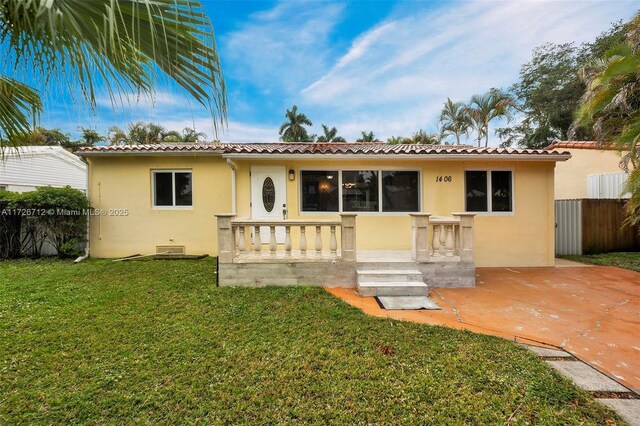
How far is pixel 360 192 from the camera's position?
24.6 ft

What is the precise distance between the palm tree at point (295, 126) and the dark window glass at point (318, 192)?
24.1 m

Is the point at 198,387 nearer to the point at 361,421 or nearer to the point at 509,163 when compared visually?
the point at 361,421

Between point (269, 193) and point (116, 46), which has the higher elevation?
point (116, 46)

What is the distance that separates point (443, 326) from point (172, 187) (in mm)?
8083

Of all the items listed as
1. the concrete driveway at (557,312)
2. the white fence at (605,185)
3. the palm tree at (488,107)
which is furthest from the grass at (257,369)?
the palm tree at (488,107)

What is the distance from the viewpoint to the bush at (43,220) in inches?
313

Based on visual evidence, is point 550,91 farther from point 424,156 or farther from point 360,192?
point 360,192

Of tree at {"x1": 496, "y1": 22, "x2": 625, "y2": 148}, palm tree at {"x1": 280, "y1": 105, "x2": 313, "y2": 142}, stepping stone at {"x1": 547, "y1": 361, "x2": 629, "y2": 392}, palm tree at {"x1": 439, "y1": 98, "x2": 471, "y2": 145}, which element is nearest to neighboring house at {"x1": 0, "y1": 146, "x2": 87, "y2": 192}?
stepping stone at {"x1": 547, "y1": 361, "x2": 629, "y2": 392}

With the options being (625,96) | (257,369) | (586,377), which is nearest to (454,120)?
(625,96)

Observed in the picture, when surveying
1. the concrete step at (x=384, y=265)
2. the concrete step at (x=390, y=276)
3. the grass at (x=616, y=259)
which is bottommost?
the grass at (x=616, y=259)

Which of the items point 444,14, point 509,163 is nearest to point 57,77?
point 509,163

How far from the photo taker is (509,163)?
7.29 metres

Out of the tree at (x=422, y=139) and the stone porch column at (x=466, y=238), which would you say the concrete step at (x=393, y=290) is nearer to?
the stone porch column at (x=466, y=238)

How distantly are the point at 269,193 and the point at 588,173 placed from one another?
13.8 m
